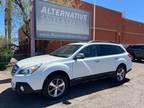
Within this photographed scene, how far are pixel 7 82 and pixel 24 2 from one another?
10.2 meters

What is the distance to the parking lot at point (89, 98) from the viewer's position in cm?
658

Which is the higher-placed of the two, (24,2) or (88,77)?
(24,2)

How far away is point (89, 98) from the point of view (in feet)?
23.8

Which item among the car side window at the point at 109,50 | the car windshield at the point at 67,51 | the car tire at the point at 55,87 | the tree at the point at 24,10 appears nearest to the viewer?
the car tire at the point at 55,87

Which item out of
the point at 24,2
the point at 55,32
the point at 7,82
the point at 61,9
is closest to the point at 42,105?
the point at 7,82

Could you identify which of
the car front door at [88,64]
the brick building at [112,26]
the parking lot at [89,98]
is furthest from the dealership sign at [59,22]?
the brick building at [112,26]

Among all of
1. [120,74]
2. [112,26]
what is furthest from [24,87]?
[112,26]

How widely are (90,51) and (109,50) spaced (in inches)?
46.0

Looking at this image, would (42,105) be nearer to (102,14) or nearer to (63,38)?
(63,38)

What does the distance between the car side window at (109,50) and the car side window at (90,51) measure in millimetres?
269

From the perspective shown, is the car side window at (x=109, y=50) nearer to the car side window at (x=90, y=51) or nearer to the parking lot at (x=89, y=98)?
the car side window at (x=90, y=51)

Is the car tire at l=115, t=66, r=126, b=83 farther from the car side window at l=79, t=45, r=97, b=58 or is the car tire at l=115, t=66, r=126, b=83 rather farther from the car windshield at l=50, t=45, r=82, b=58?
the car windshield at l=50, t=45, r=82, b=58

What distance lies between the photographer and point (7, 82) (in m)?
9.20

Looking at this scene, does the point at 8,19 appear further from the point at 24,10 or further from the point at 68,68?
the point at 68,68
